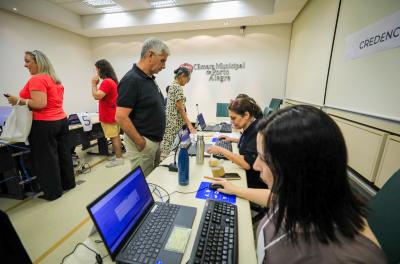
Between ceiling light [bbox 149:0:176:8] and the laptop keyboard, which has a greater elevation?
ceiling light [bbox 149:0:176:8]

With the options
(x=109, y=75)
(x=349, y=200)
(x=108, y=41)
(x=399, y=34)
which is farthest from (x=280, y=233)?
(x=108, y=41)

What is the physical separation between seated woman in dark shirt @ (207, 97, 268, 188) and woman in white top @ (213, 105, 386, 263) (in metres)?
0.82

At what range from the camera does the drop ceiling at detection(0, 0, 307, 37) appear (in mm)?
3228

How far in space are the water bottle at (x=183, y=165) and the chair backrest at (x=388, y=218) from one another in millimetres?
820

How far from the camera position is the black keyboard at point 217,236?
24.1 inches

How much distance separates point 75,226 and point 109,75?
6.64 feet

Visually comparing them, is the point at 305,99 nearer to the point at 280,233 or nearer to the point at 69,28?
the point at 280,233

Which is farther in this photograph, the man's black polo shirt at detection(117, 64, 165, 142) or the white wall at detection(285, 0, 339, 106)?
the white wall at detection(285, 0, 339, 106)

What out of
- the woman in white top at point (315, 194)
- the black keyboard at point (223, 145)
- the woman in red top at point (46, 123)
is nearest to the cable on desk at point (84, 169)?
the woman in red top at point (46, 123)

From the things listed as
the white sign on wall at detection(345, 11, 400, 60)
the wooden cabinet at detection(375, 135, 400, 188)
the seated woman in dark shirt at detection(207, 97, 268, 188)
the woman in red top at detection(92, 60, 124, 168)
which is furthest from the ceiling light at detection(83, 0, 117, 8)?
the wooden cabinet at detection(375, 135, 400, 188)

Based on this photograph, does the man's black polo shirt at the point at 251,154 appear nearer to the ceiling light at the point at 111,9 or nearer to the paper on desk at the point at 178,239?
the paper on desk at the point at 178,239

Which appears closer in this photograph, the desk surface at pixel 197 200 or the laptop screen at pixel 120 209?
the laptop screen at pixel 120 209

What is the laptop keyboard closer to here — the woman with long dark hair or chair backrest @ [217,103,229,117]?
the woman with long dark hair

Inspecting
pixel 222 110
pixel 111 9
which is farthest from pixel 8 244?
pixel 111 9
